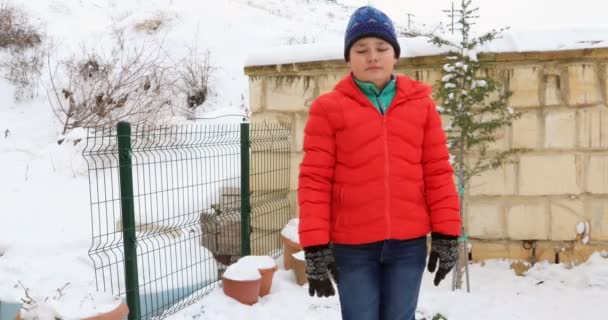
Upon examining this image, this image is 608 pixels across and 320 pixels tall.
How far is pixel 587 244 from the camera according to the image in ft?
15.0

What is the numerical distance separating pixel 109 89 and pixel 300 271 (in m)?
8.11

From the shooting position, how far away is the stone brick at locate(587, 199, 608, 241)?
4.54m

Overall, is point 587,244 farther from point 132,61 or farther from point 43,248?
point 132,61

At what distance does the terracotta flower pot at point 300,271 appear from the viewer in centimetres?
448

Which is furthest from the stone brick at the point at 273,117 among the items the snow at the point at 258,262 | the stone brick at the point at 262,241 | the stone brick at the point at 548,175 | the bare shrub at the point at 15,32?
the bare shrub at the point at 15,32

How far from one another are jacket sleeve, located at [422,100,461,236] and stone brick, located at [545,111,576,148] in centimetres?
295

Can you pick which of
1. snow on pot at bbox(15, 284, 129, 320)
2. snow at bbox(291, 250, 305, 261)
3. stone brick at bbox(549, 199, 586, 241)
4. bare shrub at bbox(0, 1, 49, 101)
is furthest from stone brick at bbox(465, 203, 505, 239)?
bare shrub at bbox(0, 1, 49, 101)

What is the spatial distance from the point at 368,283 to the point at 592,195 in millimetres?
3437

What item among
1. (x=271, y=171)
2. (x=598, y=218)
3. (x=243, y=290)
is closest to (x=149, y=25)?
(x=271, y=171)

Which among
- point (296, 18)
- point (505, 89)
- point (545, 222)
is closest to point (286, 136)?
point (505, 89)

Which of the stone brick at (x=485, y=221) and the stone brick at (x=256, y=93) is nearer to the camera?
the stone brick at (x=485, y=221)

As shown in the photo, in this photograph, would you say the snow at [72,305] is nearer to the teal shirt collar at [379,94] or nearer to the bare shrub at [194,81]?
the teal shirt collar at [379,94]

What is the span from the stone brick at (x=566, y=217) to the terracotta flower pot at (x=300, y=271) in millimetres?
2231

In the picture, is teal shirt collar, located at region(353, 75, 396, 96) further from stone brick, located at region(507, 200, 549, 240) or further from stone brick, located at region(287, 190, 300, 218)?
stone brick, located at region(287, 190, 300, 218)
